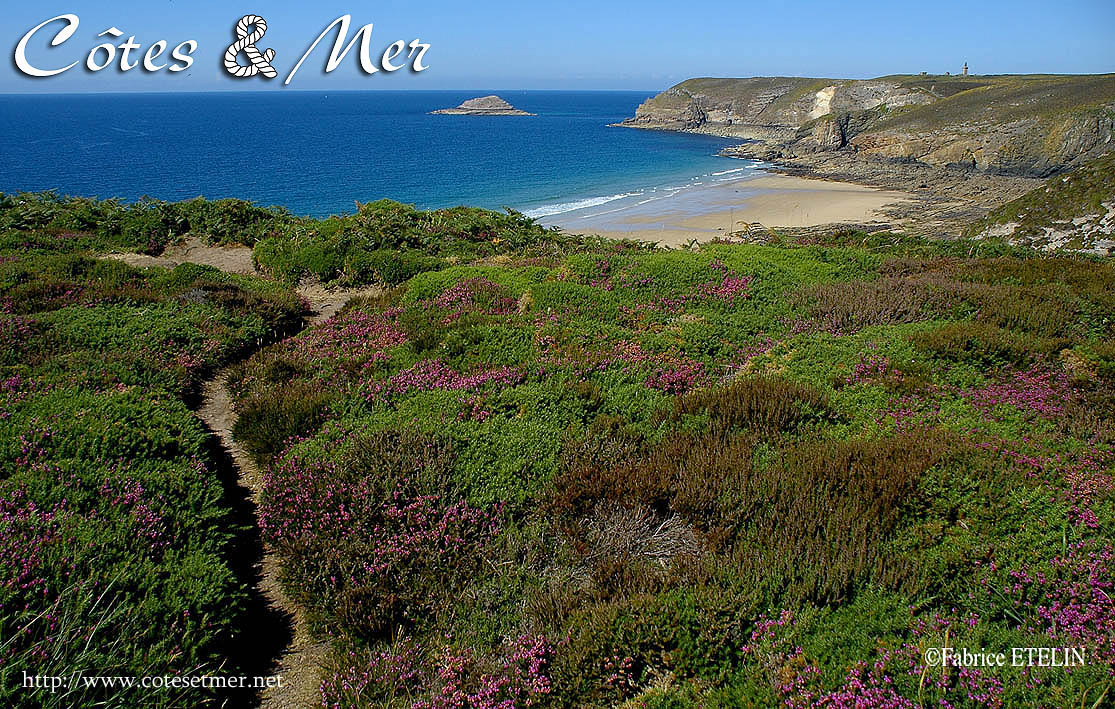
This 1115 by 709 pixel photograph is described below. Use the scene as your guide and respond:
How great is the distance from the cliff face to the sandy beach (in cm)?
1475

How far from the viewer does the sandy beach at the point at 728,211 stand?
39.9 m

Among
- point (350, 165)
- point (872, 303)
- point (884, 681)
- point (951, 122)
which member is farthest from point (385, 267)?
point (951, 122)

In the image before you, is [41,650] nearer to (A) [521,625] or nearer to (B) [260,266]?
(A) [521,625]

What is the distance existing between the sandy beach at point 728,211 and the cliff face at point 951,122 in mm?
14753

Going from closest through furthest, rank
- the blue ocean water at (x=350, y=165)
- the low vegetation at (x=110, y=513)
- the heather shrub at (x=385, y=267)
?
the low vegetation at (x=110, y=513)
the heather shrub at (x=385, y=267)
the blue ocean water at (x=350, y=165)

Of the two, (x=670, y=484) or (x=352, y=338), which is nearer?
(x=670, y=484)

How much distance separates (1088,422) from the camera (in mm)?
6621

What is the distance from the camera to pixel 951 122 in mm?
73125

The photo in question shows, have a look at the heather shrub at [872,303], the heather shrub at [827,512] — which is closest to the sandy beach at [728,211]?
the heather shrub at [872,303]

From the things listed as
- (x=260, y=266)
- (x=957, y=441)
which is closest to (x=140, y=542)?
(x=957, y=441)

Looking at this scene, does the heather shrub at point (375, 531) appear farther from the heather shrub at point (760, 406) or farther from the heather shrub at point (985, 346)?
the heather shrub at point (985, 346)

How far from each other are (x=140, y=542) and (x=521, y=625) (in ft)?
10.6

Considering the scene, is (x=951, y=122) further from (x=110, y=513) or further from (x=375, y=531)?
(x=110, y=513)

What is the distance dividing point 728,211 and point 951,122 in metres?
45.3
